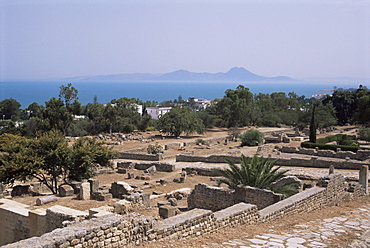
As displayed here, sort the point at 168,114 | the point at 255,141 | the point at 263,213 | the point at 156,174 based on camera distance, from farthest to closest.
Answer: the point at 168,114
the point at 255,141
the point at 156,174
the point at 263,213

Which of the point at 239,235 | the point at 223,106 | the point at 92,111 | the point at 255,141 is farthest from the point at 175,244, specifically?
the point at 223,106

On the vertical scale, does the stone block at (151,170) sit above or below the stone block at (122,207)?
below

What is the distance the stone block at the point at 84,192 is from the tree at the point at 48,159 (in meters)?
2.78

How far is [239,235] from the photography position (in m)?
8.52

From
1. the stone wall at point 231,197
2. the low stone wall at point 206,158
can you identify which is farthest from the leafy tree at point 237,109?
the stone wall at point 231,197

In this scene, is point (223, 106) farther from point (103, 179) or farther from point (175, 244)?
point (175, 244)

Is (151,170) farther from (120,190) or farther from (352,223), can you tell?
(352,223)

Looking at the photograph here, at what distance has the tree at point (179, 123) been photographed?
161 feet

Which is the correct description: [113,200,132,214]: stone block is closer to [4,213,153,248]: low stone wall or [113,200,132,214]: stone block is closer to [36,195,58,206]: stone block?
[36,195,58,206]: stone block

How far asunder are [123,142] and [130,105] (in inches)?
516

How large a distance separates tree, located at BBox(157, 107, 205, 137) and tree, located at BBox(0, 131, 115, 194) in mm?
27923

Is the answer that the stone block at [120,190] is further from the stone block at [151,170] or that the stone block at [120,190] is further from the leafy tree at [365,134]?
the leafy tree at [365,134]

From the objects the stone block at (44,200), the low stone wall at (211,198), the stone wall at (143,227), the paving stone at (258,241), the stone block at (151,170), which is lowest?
the stone block at (151,170)

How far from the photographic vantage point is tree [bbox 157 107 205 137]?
161ft
